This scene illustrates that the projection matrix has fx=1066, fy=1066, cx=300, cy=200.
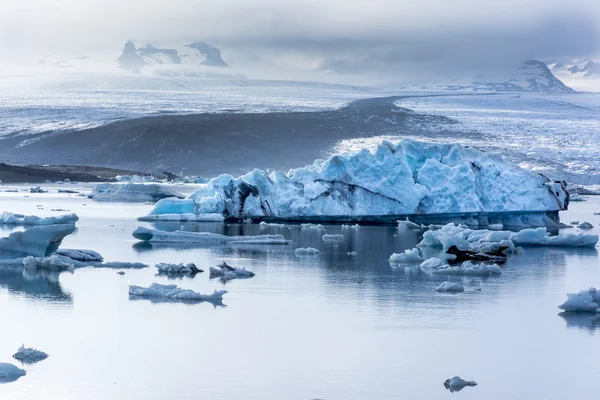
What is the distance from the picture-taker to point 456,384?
7.06 metres

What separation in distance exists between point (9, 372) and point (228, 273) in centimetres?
543

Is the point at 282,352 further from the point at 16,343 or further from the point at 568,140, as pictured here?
the point at 568,140

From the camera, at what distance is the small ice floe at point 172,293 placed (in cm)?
1016

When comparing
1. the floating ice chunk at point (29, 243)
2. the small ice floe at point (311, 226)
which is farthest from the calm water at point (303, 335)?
the small ice floe at point (311, 226)

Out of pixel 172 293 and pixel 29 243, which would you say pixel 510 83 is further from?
pixel 172 293

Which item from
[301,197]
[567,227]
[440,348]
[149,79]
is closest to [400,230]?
[301,197]

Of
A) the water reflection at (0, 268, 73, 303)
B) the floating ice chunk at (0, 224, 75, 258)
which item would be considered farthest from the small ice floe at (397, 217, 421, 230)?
the water reflection at (0, 268, 73, 303)

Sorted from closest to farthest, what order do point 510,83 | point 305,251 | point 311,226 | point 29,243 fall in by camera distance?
point 29,243 → point 305,251 → point 311,226 → point 510,83

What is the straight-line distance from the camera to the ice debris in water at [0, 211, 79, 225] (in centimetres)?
1543

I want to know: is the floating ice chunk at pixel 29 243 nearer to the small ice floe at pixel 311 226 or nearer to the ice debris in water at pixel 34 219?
the ice debris in water at pixel 34 219

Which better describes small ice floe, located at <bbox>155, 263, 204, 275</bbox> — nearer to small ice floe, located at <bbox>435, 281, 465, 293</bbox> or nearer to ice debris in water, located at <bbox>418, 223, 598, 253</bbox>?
small ice floe, located at <bbox>435, 281, 465, 293</bbox>

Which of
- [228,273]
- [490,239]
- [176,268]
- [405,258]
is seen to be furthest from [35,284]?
[490,239]

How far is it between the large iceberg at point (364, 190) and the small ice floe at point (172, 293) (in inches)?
391

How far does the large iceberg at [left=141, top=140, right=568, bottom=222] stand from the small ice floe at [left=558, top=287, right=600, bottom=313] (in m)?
9.78
